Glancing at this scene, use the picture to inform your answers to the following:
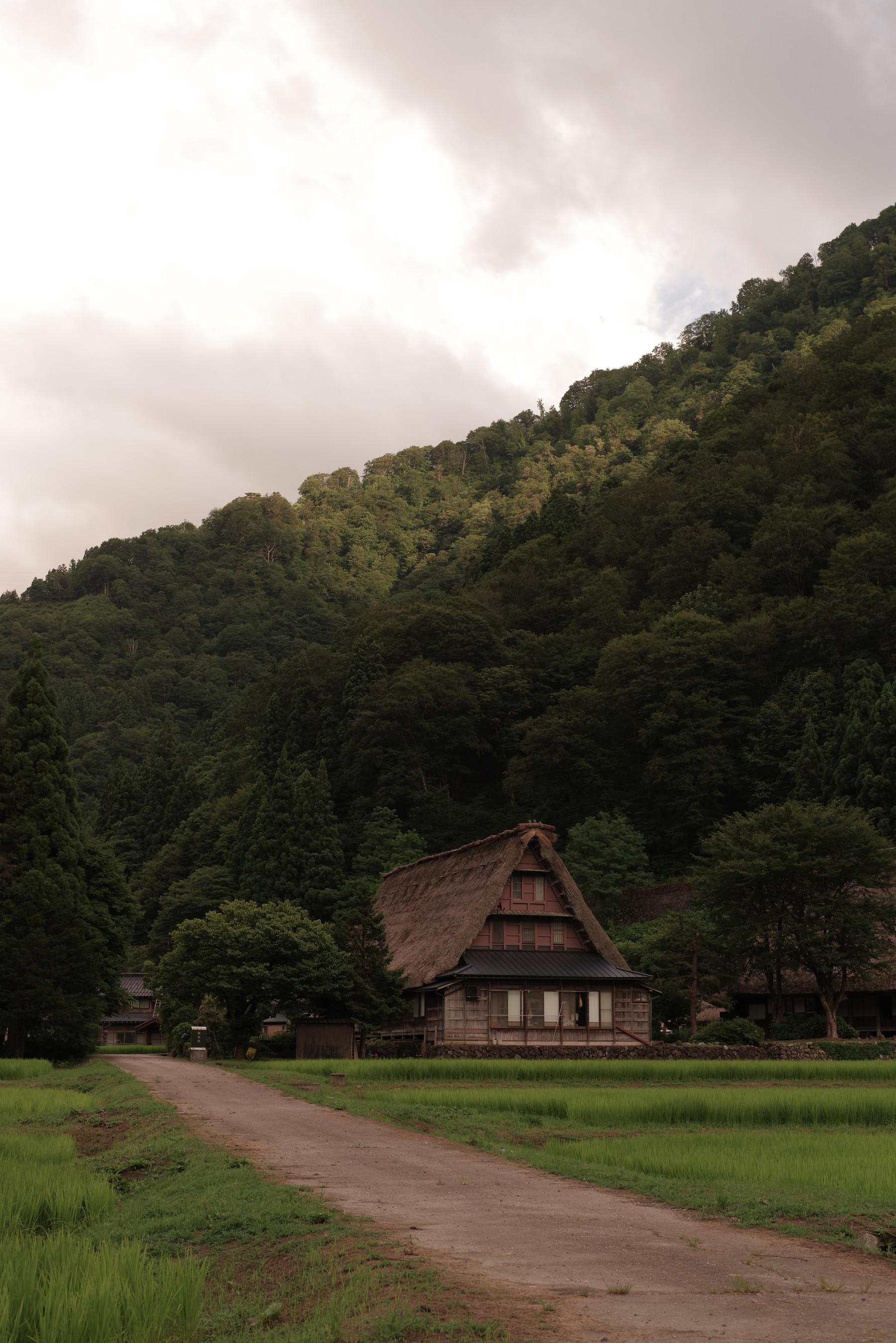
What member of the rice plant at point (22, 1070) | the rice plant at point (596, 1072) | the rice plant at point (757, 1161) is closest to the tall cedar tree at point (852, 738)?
the rice plant at point (596, 1072)

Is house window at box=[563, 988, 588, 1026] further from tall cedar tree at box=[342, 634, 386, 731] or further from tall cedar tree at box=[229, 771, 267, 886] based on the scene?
tall cedar tree at box=[342, 634, 386, 731]

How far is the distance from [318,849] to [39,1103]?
42701 millimetres

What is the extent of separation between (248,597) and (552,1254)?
135m

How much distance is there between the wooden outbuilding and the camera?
129ft

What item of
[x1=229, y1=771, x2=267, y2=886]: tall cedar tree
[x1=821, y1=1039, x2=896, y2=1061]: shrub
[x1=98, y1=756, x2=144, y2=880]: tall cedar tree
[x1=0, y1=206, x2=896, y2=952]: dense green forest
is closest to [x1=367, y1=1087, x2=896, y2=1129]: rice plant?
[x1=821, y1=1039, x2=896, y2=1061]: shrub

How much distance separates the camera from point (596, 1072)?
2917cm

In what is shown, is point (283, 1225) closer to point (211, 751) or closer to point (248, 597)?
point (211, 751)

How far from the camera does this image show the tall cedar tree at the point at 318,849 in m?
61.4

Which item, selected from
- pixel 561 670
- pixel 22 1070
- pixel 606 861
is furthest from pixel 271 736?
pixel 22 1070

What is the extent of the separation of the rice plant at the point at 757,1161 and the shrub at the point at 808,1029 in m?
24.5

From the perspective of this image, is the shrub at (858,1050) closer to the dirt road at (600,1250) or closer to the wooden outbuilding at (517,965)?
the wooden outbuilding at (517,965)

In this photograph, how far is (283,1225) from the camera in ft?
33.5

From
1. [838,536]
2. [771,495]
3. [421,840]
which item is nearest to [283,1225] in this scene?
[421,840]

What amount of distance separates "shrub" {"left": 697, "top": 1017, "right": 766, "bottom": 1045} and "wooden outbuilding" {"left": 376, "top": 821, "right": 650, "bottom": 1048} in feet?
9.25
